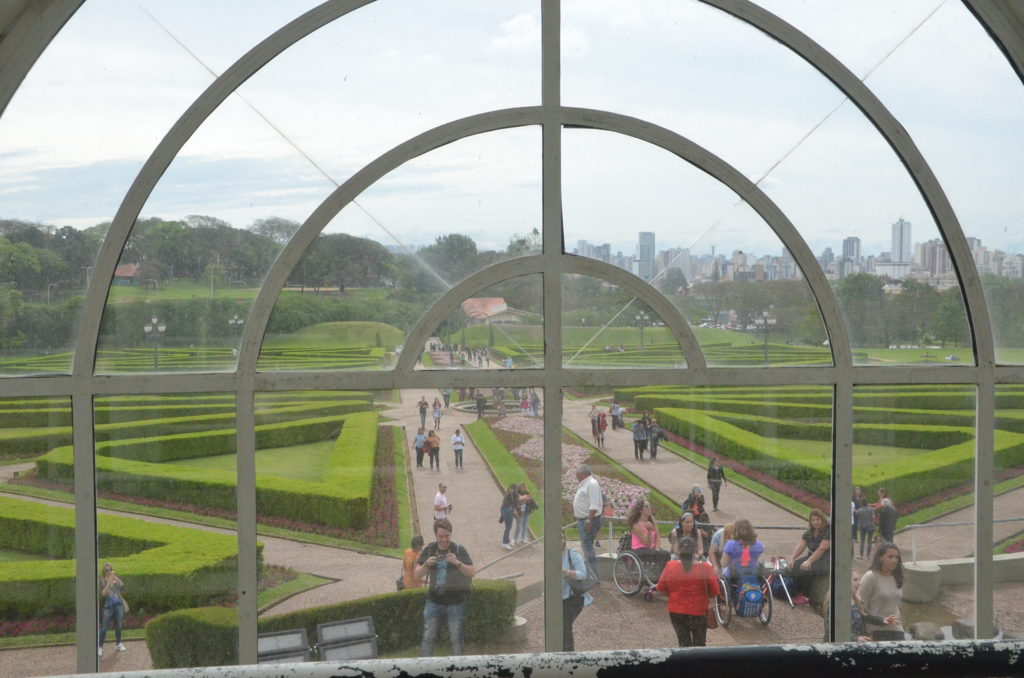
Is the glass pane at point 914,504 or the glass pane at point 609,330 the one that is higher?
the glass pane at point 609,330

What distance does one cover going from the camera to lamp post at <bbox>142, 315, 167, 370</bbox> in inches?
160

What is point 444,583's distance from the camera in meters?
4.18

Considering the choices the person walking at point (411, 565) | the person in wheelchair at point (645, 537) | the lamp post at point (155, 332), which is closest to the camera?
the lamp post at point (155, 332)

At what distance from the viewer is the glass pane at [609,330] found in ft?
13.8

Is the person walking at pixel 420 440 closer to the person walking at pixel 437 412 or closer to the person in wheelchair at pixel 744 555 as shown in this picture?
the person walking at pixel 437 412

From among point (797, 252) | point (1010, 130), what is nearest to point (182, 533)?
point (797, 252)

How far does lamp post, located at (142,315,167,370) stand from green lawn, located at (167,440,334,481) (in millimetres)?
523

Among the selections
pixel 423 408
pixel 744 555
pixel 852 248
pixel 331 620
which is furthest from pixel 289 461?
pixel 852 248

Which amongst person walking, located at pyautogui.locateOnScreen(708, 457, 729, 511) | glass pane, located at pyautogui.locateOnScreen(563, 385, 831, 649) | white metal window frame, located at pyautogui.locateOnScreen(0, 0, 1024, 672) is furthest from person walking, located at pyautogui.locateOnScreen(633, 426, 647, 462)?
person walking, located at pyautogui.locateOnScreen(708, 457, 729, 511)

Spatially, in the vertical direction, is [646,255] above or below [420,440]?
above

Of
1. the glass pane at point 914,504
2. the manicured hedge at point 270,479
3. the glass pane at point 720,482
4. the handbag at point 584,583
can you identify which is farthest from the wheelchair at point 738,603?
the manicured hedge at point 270,479

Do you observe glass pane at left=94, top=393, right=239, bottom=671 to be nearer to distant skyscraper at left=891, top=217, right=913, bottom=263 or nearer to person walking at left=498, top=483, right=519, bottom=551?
person walking at left=498, top=483, right=519, bottom=551

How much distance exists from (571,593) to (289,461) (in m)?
1.56

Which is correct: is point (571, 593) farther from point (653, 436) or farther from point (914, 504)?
point (914, 504)
